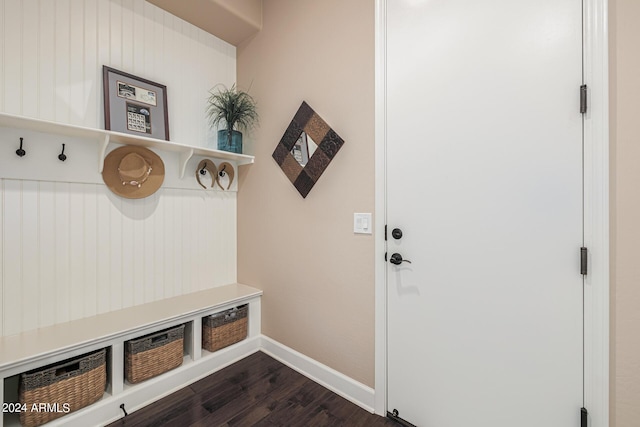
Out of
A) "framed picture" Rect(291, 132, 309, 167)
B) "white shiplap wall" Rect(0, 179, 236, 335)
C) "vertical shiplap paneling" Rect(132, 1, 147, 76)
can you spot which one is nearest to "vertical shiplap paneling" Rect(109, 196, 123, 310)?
"white shiplap wall" Rect(0, 179, 236, 335)

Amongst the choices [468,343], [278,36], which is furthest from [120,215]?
[468,343]

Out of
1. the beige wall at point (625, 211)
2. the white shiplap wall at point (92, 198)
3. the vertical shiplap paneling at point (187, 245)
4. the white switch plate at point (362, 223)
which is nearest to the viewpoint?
the beige wall at point (625, 211)

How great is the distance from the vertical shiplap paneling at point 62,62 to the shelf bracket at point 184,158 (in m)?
0.70

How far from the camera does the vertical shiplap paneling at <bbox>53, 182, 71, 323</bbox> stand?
1.74 m

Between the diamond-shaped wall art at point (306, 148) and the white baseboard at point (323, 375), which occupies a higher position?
the diamond-shaped wall art at point (306, 148)

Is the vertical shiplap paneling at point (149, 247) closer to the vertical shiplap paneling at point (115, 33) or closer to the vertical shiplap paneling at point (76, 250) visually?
the vertical shiplap paneling at point (76, 250)

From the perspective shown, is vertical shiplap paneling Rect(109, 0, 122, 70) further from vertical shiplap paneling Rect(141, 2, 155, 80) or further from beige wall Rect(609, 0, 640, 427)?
beige wall Rect(609, 0, 640, 427)

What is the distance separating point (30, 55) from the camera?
1.65m

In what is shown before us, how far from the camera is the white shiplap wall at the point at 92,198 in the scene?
1.62 metres

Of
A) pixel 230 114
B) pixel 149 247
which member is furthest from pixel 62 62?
pixel 149 247

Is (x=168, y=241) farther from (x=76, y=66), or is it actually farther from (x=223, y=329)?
(x=76, y=66)

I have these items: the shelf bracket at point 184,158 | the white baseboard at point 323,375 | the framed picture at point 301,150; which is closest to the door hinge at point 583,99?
the framed picture at point 301,150

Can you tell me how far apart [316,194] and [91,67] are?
173 centimetres

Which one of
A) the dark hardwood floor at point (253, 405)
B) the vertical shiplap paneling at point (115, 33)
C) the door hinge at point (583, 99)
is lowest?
the dark hardwood floor at point (253, 405)
